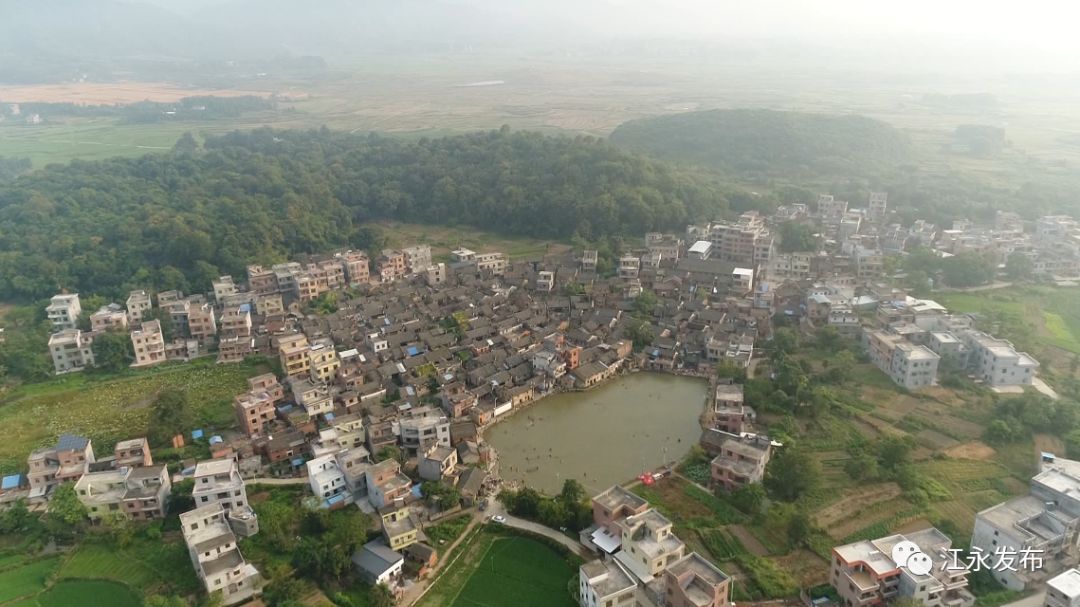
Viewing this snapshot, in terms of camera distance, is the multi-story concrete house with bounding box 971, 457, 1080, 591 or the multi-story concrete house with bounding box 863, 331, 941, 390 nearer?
the multi-story concrete house with bounding box 971, 457, 1080, 591

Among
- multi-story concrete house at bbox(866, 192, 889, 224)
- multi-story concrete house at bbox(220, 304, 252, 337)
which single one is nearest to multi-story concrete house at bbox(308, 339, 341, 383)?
multi-story concrete house at bbox(220, 304, 252, 337)

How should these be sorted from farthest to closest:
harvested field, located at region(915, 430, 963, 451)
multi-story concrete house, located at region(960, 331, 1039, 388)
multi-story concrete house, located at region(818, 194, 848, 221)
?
multi-story concrete house, located at region(818, 194, 848, 221) → multi-story concrete house, located at region(960, 331, 1039, 388) → harvested field, located at region(915, 430, 963, 451)

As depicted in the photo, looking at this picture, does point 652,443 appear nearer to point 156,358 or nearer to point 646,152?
point 156,358

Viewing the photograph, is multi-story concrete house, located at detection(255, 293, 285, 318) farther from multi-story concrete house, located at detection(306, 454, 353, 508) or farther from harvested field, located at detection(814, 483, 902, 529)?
harvested field, located at detection(814, 483, 902, 529)

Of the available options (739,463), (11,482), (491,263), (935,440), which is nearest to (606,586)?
(739,463)

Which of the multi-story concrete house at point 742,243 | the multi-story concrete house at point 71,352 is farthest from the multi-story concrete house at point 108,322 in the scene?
the multi-story concrete house at point 742,243

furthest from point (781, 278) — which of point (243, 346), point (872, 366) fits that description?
point (243, 346)

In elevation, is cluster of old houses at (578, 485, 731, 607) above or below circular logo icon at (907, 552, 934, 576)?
below

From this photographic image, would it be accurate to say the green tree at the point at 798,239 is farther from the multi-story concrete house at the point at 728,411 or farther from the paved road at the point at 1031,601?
the paved road at the point at 1031,601
